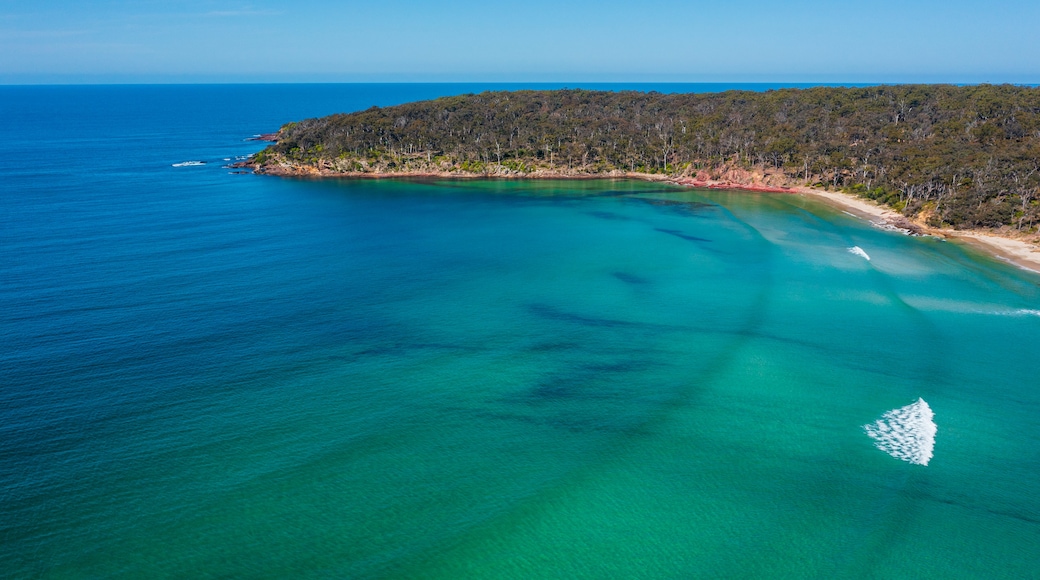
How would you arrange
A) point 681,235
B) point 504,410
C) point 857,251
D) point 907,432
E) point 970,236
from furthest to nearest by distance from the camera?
1. point 681,235
2. point 970,236
3. point 857,251
4. point 504,410
5. point 907,432

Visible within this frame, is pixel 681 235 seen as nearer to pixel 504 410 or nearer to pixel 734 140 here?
pixel 504 410

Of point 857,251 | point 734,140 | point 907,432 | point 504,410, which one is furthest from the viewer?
point 734,140

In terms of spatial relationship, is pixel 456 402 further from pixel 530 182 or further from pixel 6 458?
pixel 530 182

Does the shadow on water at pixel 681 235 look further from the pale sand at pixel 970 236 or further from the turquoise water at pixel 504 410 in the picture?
the pale sand at pixel 970 236

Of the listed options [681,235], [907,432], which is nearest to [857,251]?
[681,235]

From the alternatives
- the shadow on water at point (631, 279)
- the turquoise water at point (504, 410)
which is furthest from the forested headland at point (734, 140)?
the shadow on water at point (631, 279)

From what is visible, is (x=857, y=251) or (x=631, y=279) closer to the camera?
(x=631, y=279)
